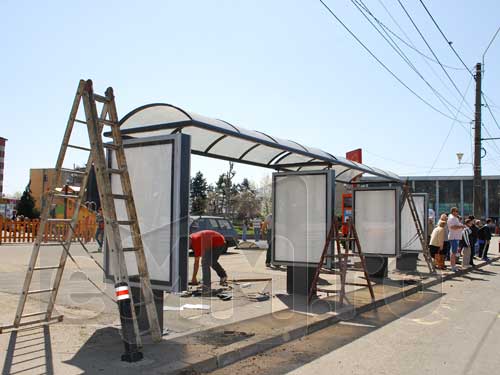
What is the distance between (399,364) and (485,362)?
1034 mm

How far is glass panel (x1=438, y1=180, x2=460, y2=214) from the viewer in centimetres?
7938

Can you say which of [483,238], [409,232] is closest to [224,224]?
[409,232]

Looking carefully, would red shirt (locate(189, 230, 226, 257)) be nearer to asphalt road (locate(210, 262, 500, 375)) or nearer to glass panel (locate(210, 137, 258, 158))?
glass panel (locate(210, 137, 258, 158))

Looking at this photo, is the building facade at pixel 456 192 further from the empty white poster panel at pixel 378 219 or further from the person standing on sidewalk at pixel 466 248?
the empty white poster panel at pixel 378 219

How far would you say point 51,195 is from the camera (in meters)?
6.30

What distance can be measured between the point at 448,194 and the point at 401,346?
78.5 meters

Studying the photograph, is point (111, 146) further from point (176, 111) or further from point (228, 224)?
point (228, 224)

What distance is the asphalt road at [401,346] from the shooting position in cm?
568

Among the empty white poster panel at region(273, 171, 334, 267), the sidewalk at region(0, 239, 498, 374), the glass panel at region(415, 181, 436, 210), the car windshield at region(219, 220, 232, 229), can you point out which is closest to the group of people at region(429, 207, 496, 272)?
the sidewalk at region(0, 239, 498, 374)

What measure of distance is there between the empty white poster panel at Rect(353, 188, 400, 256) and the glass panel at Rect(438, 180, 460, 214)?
70784mm

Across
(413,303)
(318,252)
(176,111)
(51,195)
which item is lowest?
(413,303)

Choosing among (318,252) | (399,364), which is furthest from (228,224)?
(399,364)

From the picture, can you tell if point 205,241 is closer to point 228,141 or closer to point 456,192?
point 228,141

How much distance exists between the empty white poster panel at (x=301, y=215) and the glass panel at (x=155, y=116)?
12.7 ft
